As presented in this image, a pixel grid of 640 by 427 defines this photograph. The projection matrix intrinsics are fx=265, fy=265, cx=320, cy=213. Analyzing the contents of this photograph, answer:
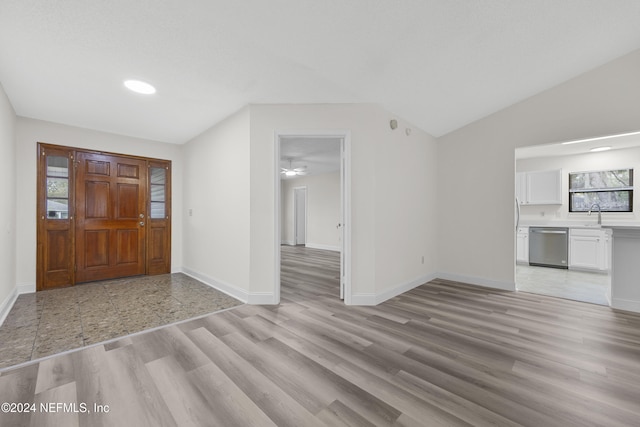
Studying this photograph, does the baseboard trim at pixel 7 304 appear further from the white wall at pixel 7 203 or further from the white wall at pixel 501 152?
the white wall at pixel 501 152

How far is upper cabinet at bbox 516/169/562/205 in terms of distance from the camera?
5.41 meters

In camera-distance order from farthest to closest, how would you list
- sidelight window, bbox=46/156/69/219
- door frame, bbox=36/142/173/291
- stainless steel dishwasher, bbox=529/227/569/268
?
stainless steel dishwasher, bbox=529/227/569/268, sidelight window, bbox=46/156/69/219, door frame, bbox=36/142/173/291

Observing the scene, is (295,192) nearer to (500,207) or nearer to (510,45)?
(500,207)

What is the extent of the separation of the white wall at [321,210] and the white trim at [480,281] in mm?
3808

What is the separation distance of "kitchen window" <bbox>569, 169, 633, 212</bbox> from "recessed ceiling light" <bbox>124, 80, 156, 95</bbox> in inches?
289

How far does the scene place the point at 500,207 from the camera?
3.93 m

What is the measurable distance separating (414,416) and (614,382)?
56.8 inches

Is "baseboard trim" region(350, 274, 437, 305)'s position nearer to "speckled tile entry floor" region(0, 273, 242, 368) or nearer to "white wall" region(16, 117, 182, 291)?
"speckled tile entry floor" region(0, 273, 242, 368)

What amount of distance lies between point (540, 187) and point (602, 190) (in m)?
0.90

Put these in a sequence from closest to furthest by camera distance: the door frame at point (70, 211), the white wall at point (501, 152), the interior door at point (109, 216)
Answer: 1. the white wall at point (501, 152)
2. the door frame at point (70, 211)
3. the interior door at point (109, 216)

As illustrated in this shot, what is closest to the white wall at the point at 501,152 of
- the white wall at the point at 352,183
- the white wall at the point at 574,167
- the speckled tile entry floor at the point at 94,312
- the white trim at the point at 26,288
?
the white wall at the point at 352,183

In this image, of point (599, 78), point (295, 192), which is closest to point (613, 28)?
point (599, 78)

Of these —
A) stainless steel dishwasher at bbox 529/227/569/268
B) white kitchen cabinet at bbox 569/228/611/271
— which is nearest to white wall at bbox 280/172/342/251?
stainless steel dishwasher at bbox 529/227/569/268

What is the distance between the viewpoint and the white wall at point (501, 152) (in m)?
3.11
